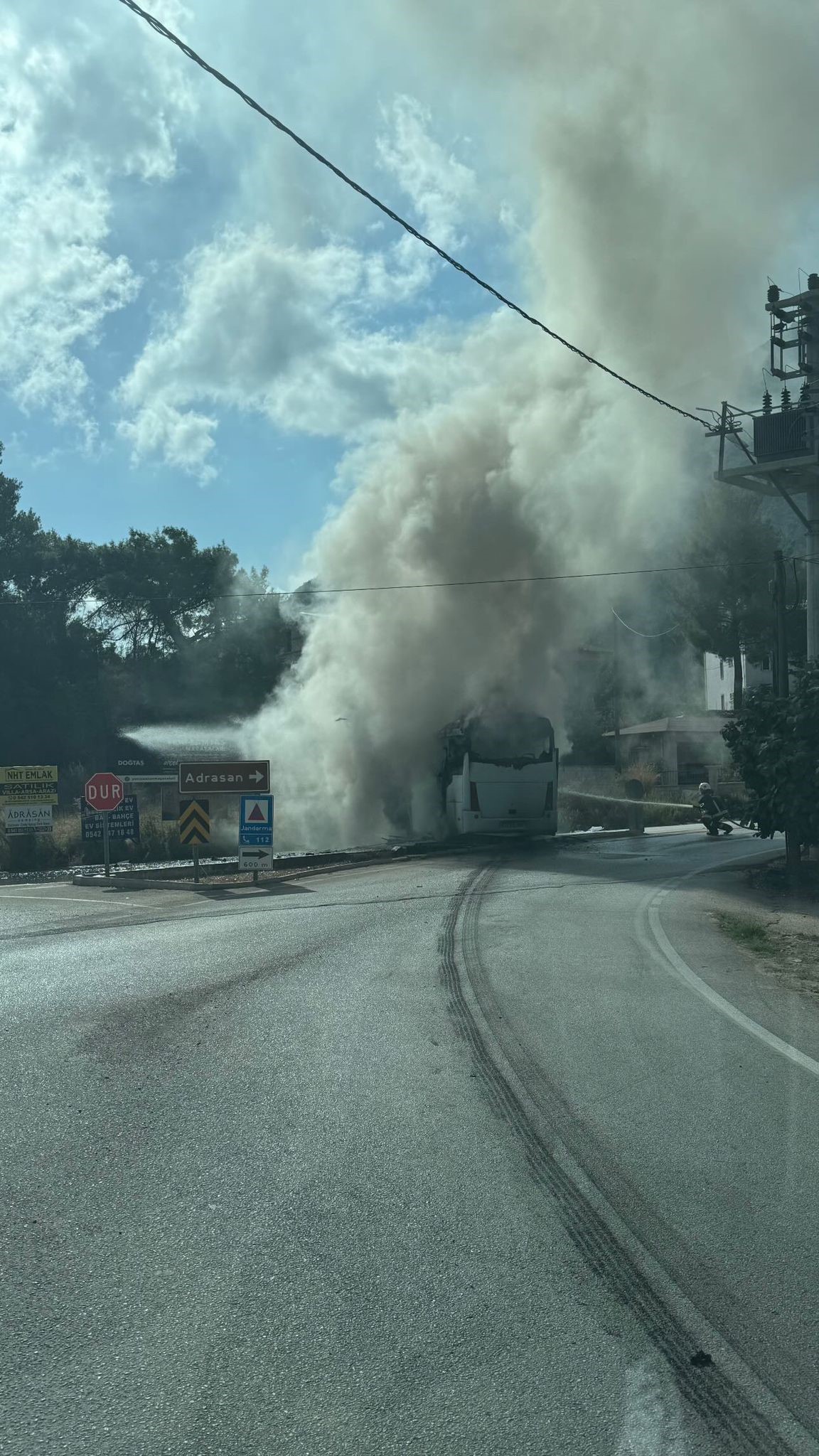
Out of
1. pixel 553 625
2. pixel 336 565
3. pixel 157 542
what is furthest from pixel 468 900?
pixel 157 542

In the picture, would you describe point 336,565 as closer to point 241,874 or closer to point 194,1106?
point 241,874

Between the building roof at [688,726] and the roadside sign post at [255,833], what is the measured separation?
125ft

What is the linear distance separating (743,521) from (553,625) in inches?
703

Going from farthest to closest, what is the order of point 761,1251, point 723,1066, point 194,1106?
1. point 723,1066
2. point 194,1106
3. point 761,1251

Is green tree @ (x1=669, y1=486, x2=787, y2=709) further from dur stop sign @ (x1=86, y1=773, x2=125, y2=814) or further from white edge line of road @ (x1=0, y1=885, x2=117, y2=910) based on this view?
white edge line of road @ (x1=0, y1=885, x2=117, y2=910)

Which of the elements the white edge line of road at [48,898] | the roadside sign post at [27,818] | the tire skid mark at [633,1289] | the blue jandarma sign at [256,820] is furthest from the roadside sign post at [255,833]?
the tire skid mark at [633,1289]

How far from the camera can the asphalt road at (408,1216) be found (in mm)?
3070

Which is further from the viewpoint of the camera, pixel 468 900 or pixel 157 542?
pixel 157 542

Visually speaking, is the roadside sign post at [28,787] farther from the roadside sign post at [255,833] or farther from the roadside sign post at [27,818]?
the roadside sign post at [255,833]

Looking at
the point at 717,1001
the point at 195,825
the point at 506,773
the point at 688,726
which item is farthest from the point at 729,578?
the point at 717,1001

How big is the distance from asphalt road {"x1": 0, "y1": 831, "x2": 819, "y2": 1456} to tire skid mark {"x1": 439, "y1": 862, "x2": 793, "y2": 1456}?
1 centimetres

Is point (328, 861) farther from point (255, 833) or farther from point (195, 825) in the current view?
point (195, 825)

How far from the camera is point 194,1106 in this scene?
19.0 ft

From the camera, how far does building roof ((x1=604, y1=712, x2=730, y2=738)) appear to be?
55875 mm
